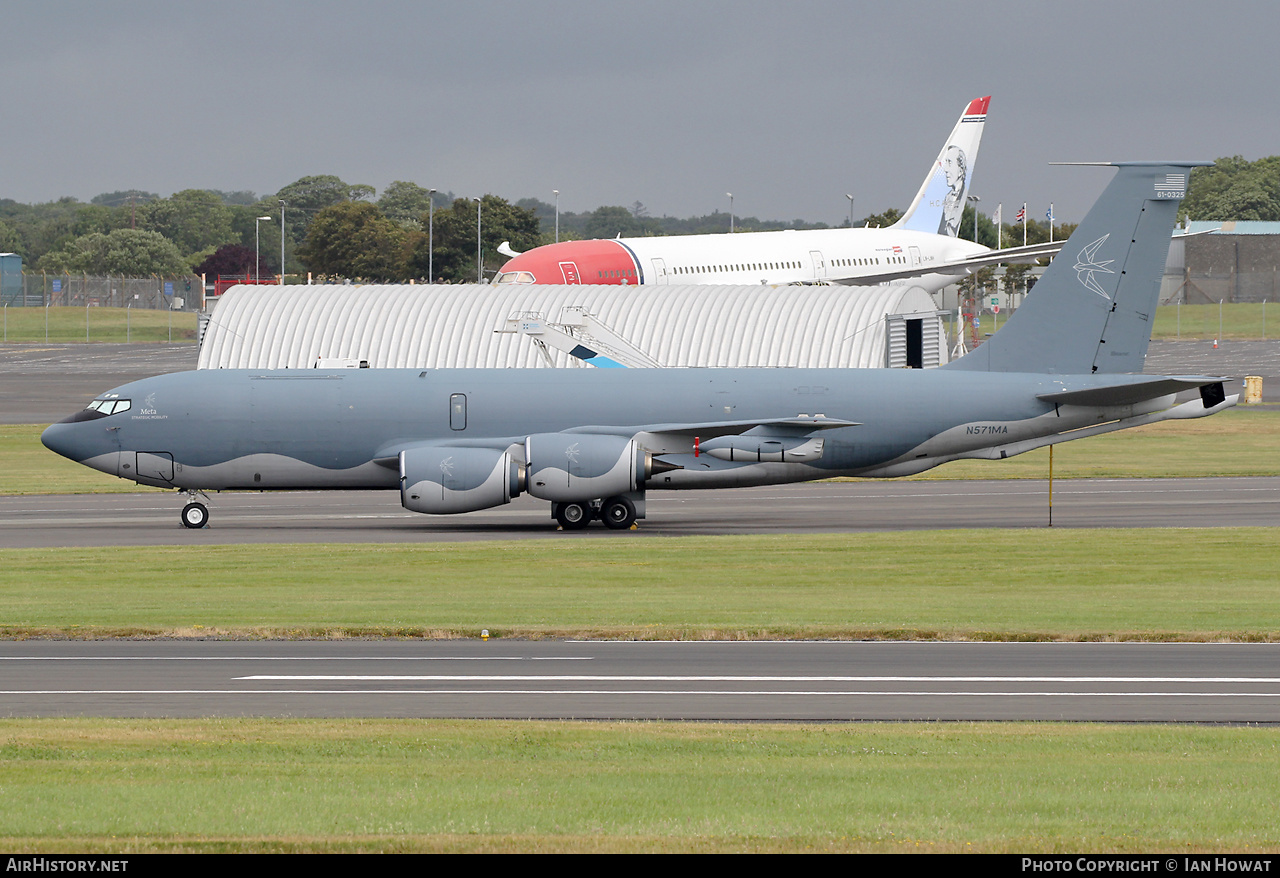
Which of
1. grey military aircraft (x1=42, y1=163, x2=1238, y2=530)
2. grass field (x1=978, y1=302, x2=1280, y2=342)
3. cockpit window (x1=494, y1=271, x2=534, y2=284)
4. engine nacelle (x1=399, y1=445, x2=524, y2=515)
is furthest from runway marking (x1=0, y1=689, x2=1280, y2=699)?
grass field (x1=978, y1=302, x2=1280, y2=342)

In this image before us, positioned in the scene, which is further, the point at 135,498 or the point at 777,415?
the point at 135,498

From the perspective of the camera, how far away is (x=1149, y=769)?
13.0 meters

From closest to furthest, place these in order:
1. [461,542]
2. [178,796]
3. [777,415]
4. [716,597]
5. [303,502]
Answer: [178,796] < [716,597] < [461,542] < [777,415] < [303,502]

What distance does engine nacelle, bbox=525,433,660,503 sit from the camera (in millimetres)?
37562

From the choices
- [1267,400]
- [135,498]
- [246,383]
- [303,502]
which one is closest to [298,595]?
[246,383]

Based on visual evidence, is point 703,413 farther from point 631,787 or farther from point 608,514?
point 631,787

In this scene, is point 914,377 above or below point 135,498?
above

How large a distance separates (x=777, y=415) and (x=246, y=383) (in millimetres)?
13997

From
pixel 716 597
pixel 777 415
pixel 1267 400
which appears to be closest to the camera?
pixel 716 597

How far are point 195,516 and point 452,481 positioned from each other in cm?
718

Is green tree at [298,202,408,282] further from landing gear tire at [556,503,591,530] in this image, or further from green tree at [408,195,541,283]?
landing gear tire at [556,503,591,530]

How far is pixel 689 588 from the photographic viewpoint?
90.8 feet

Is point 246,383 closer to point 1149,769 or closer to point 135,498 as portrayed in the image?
point 135,498

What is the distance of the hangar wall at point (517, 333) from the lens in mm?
62188
